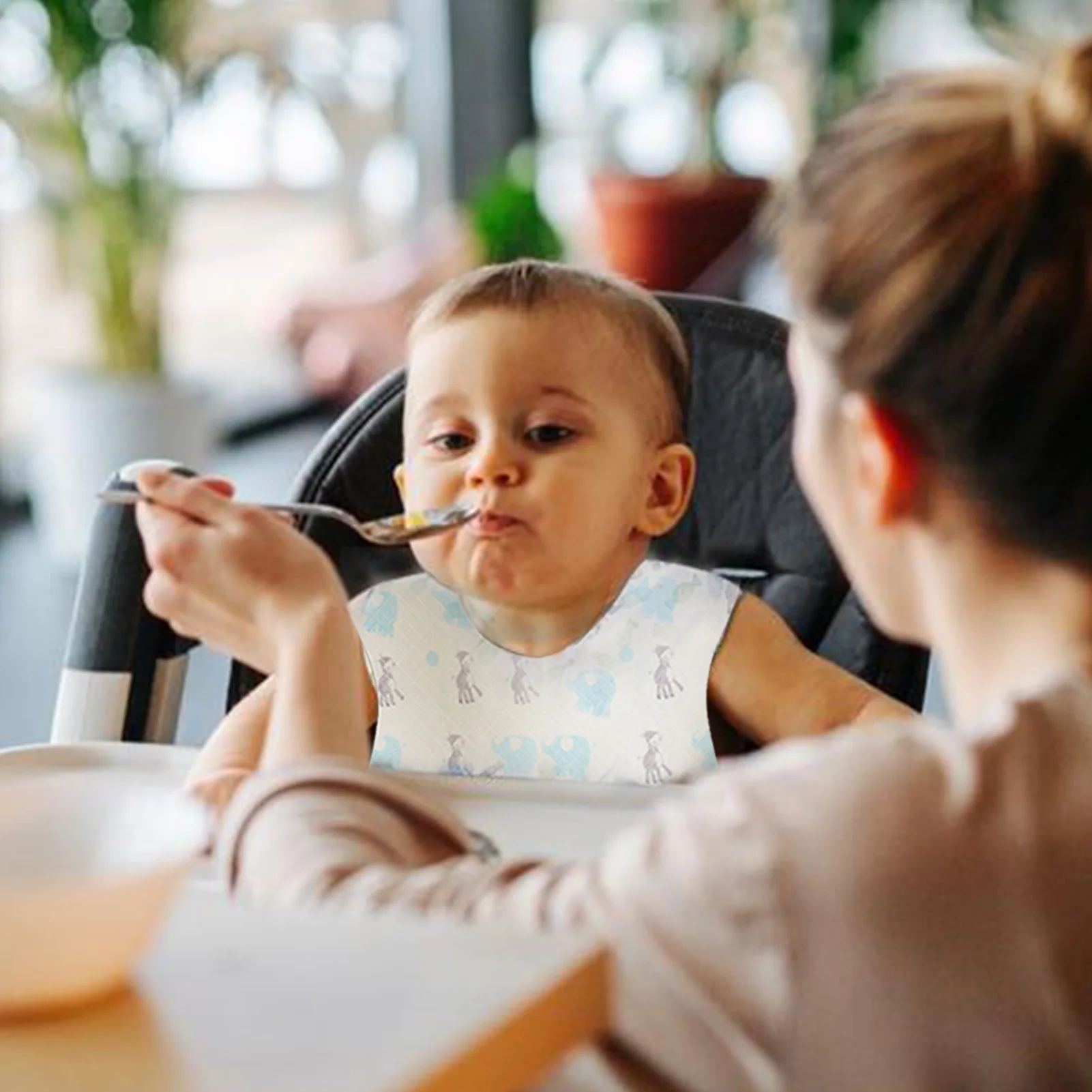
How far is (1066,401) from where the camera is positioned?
977 mm

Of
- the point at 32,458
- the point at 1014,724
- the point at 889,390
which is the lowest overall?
the point at 32,458

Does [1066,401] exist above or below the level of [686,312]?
above

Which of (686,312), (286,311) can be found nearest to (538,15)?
(286,311)

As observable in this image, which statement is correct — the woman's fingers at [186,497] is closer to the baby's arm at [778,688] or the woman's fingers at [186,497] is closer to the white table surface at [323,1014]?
the white table surface at [323,1014]

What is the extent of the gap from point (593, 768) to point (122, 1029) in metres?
0.68

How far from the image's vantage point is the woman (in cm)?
93

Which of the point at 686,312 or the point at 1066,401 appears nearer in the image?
the point at 1066,401

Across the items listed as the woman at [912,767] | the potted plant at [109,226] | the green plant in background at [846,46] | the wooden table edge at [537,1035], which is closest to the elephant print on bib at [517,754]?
the woman at [912,767]

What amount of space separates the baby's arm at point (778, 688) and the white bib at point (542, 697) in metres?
0.02

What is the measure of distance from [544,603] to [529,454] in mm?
103

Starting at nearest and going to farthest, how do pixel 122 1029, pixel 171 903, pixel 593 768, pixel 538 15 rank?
pixel 122 1029 → pixel 171 903 → pixel 593 768 → pixel 538 15

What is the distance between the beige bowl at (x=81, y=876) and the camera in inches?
36.8

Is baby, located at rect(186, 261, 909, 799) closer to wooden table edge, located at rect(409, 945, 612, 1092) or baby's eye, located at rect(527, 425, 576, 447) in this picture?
baby's eye, located at rect(527, 425, 576, 447)

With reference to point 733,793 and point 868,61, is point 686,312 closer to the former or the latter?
point 733,793
